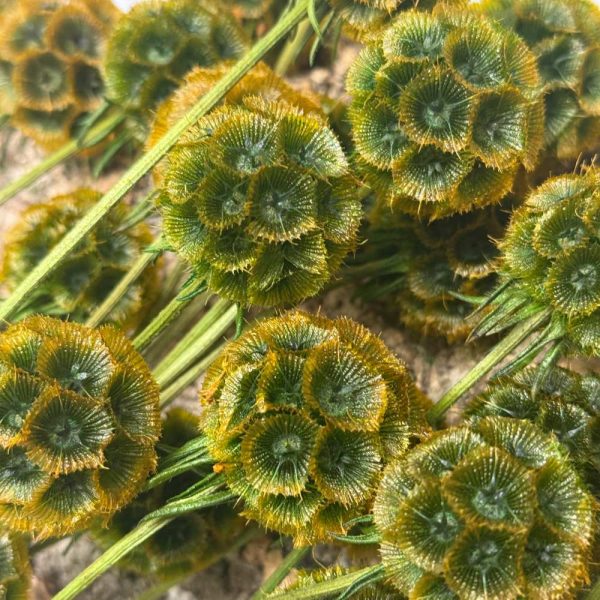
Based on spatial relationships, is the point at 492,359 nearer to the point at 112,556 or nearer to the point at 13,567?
the point at 112,556

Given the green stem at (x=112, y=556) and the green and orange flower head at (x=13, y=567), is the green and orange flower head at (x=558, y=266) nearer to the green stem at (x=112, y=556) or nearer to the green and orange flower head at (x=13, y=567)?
the green stem at (x=112, y=556)

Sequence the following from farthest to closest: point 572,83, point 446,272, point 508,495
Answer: point 446,272
point 572,83
point 508,495

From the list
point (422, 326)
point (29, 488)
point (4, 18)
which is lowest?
point (422, 326)

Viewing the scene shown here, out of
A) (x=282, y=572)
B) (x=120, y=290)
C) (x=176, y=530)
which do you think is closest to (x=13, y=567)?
(x=176, y=530)

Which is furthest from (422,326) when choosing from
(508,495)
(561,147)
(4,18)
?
(4,18)

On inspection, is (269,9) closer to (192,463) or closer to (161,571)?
(192,463)

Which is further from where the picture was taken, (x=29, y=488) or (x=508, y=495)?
(x=29, y=488)

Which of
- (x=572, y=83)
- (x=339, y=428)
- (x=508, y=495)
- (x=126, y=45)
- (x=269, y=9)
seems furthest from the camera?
(x=269, y=9)

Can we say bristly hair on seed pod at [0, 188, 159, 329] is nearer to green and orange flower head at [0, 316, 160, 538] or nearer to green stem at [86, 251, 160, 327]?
green stem at [86, 251, 160, 327]
